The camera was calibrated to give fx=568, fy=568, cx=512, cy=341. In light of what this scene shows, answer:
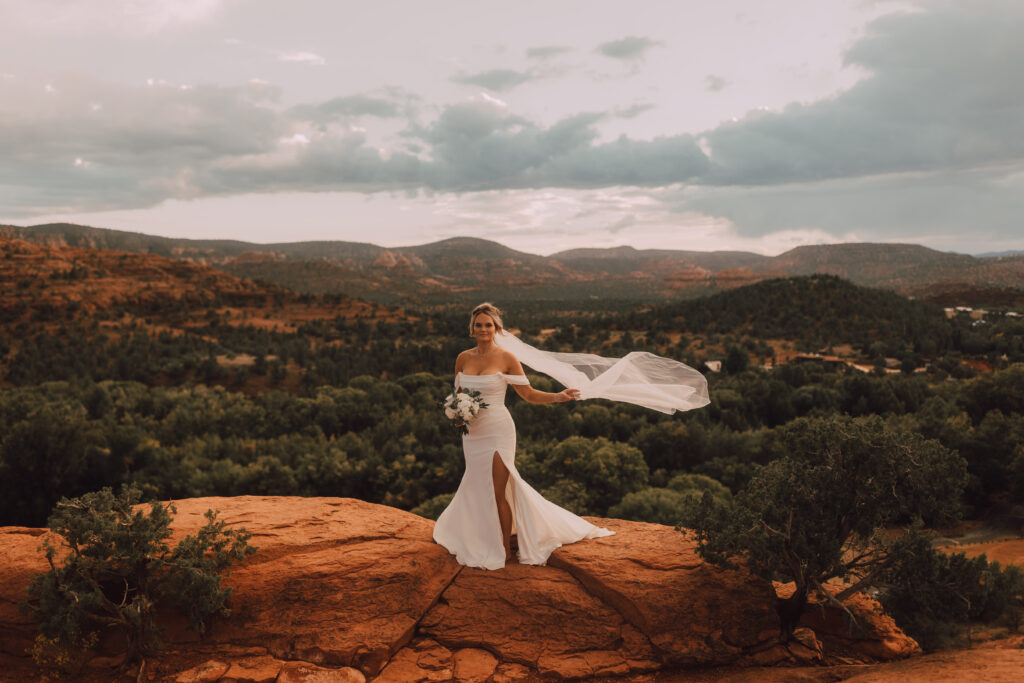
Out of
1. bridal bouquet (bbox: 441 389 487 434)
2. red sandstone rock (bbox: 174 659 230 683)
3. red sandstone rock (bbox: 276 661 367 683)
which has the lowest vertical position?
red sandstone rock (bbox: 174 659 230 683)

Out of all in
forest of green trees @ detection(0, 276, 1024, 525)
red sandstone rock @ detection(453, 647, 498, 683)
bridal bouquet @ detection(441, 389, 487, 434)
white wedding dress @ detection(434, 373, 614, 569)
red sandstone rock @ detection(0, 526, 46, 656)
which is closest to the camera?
red sandstone rock @ detection(453, 647, 498, 683)

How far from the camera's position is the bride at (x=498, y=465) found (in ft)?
23.5

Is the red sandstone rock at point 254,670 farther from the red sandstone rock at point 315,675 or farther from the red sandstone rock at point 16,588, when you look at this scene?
the red sandstone rock at point 16,588

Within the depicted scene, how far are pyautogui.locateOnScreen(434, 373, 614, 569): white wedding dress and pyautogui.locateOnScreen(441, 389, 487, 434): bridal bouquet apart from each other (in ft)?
0.40

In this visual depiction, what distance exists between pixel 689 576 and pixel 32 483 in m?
25.5

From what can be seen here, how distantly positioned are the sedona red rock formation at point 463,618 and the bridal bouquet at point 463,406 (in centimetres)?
181

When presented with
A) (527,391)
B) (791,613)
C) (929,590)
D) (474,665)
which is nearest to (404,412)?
(527,391)

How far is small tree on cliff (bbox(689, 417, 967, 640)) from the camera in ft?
19.7

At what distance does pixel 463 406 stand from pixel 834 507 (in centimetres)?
433

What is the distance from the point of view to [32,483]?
21797 millimetres

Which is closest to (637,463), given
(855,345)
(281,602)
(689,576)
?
(689,576)

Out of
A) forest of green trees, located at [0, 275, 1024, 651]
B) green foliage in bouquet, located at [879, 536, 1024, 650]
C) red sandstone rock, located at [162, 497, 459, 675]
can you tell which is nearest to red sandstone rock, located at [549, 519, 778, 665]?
forest of green trees, located at [0, 275, 1024, 651]

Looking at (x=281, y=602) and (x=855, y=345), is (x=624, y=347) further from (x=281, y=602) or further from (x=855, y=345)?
(x=281, y=602)

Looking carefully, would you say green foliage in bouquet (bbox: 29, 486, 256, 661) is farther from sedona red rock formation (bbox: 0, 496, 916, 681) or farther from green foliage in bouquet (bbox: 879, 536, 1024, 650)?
green foliage in bouquet (bbox: 879, 536, 1024, 650)
